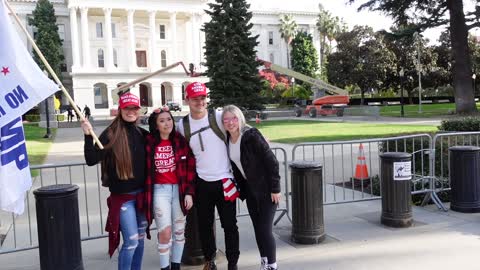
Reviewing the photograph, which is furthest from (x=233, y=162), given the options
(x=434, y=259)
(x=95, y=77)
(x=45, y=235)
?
(x=95, y=77)

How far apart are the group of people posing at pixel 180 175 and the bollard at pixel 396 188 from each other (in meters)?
2.47

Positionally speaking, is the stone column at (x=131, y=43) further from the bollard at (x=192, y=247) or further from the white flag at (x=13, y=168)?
the white flag at (x=13, y=168)

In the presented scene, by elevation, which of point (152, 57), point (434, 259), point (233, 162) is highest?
point (152, 57)

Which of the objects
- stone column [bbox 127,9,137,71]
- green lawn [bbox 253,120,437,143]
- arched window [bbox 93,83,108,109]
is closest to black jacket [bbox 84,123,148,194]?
green lawn [bbox 253,120,437,143]

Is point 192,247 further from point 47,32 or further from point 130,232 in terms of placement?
point 47,32

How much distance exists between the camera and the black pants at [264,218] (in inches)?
190

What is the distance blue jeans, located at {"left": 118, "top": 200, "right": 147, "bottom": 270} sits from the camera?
4371mm

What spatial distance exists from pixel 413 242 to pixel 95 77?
6790cm

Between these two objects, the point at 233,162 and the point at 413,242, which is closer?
the point at 233,162

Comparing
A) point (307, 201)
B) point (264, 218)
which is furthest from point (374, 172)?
point (264, 218)

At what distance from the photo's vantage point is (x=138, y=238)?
4.54 m

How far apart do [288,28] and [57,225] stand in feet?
288

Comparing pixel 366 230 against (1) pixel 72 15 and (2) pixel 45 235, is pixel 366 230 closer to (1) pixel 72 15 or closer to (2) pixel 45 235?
(2) pixel 45 235

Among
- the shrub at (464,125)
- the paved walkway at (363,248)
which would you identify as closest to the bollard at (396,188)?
the paved walkway at (363,248)
